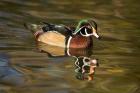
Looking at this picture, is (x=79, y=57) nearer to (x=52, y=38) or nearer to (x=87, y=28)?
(x=87, y=28)

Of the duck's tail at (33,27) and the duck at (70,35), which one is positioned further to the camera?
the duck's tail at (33,27)

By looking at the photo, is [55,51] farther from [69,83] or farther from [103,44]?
[69,83]

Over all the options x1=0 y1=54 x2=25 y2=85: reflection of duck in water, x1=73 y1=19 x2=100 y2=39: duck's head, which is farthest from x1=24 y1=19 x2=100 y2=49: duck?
x1=0 y1=54 x2=25 y2=85: reflection of duck in water

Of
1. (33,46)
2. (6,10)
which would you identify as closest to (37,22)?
(6,10)

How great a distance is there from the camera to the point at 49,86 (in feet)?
39.2

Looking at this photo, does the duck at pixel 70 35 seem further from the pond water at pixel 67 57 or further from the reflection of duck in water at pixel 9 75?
the reflection of duck in water at pixel 9 75

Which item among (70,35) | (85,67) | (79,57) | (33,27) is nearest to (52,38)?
(70,35)

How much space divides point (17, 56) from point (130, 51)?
3012 mm

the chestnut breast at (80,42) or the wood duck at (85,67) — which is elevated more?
the chestnut breast at (80,42)

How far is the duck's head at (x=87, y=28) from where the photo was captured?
1500 centimetres

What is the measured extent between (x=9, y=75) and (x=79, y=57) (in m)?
2.53

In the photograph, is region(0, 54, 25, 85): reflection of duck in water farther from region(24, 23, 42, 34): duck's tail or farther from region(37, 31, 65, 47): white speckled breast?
region(24, 23, 42, 34): duck's tail

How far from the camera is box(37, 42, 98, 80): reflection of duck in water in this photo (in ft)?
42.8

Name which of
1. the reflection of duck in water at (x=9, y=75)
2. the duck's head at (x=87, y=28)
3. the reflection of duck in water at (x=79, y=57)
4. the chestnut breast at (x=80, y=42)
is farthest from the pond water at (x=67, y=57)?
the duck's head at (x=87, y=28)
